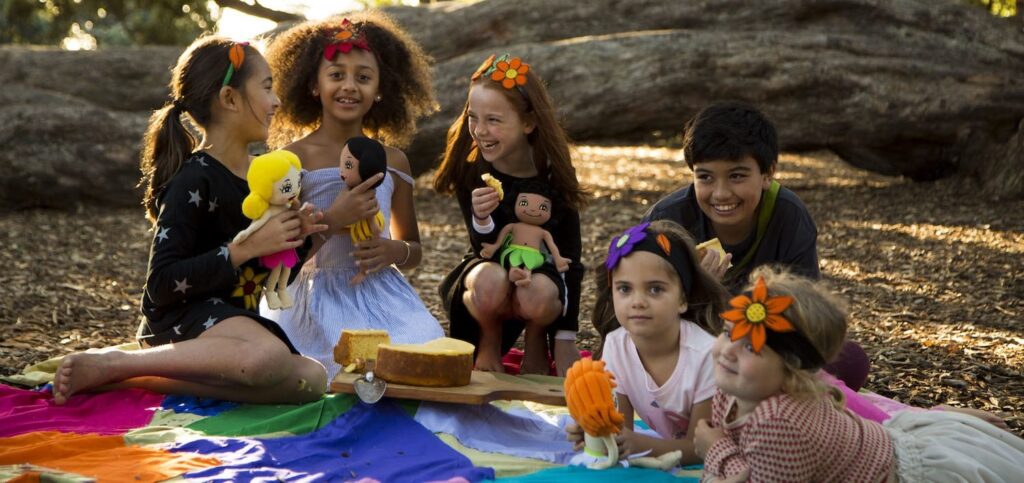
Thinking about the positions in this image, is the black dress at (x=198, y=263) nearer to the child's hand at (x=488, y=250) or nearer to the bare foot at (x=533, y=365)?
the child's hand at (x=488, y=250)

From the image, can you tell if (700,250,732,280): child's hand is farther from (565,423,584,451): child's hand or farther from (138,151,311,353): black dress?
(138,151,311,353): black dress

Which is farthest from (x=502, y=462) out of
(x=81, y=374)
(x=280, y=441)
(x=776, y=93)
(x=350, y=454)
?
(x=776, y=93)

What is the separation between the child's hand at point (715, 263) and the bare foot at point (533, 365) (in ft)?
3.47

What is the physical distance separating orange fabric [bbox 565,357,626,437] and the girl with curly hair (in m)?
1.39

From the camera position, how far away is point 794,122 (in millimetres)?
8875

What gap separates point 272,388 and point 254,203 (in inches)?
26.6

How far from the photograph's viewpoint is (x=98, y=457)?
3316mm

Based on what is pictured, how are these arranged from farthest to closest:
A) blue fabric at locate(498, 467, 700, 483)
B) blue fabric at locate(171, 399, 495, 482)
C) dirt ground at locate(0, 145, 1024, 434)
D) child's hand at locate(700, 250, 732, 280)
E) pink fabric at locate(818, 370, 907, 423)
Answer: dirt ground at locate(0, 145, 1024, 434)
child's hand at locate(700, 250, 732, 280)
pink fabric at locate(818, 370, 907, 423)
blue fabric at locate(171, 399, 495, 482)
blue fabric at locate(498, 467, 700, 483)

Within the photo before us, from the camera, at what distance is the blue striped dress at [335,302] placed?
442 cm

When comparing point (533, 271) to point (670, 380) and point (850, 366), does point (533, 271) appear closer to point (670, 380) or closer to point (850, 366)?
point (670, 380)

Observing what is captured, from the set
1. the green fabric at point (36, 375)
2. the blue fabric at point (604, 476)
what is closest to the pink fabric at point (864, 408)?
the blue fabric at point (604, 476)

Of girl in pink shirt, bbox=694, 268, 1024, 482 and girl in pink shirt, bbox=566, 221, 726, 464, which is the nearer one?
girl in pink shirt, bbox=694, 268, 1024, 482

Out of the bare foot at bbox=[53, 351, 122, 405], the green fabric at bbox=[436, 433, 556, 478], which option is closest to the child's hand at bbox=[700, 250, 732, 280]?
the green fabric at bbox=[436, 433, 556, 478]

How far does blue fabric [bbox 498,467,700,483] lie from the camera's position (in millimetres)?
3121
